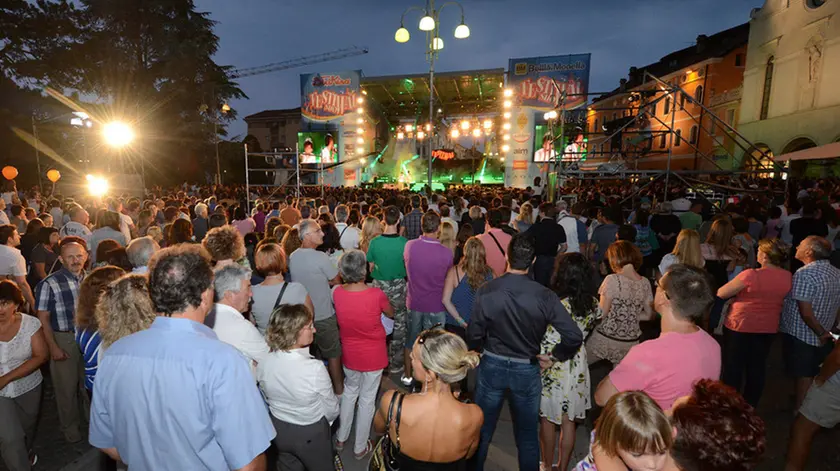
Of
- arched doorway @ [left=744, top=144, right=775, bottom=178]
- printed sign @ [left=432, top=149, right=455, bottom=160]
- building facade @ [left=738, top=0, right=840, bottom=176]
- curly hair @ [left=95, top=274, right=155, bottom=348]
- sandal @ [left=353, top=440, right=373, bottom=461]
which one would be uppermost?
building facade @ [left=738, top=0, right=840, bottom=176]

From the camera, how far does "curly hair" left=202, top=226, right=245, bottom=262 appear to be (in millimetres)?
3871

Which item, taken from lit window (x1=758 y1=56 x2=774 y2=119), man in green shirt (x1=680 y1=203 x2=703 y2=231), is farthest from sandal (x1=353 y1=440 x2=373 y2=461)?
lit window (x1=758 y1=56 x2=774 y2=119)

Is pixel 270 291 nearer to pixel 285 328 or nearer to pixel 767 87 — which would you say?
pixel 285 328

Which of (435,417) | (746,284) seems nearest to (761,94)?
(746,284)

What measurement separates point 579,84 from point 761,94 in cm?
1066

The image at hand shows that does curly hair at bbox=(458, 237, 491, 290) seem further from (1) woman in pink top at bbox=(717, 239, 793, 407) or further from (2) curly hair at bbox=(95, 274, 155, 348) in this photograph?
(2) curly hair at bbox=(95, 274, 155, 348)

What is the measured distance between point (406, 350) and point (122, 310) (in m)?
3.24

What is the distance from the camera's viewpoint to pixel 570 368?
3273 mm

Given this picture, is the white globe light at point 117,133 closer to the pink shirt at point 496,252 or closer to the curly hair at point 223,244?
the curly hair at point 223,244

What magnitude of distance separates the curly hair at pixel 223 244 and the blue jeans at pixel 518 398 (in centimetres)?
265

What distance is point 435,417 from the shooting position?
2.17m

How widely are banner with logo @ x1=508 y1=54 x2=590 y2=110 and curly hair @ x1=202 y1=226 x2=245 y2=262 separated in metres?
20.5

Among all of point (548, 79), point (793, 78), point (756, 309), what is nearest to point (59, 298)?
point (756, 309)

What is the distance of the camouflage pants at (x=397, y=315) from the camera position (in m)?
5.25
